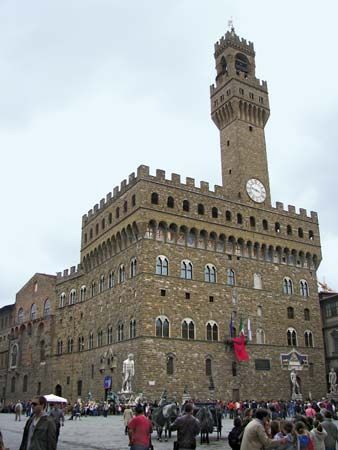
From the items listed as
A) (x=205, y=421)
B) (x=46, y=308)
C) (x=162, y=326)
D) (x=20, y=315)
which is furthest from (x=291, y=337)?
(x=20, y=315)

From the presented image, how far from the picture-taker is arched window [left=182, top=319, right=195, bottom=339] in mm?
37406

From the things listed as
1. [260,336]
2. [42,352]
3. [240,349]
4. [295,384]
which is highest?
[260,336]


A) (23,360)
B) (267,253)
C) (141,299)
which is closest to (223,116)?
(267,253)

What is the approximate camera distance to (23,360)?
52.7 m

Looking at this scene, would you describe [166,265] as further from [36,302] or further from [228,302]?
[36,302]

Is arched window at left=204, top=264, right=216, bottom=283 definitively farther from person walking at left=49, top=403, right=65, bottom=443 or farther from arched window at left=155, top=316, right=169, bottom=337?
person walking at left=49, top=403, right=65, bottom=443

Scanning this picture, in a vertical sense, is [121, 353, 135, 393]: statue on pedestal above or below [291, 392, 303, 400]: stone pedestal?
above

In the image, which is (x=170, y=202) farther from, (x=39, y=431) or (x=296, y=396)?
(x=39, y=431)

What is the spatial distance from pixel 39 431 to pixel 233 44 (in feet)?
156

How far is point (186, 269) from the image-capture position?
3925cm

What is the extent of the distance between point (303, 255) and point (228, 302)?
10.2m

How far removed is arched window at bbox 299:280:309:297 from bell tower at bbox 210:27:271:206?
7871 mm

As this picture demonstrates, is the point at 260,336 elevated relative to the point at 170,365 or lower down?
elevated

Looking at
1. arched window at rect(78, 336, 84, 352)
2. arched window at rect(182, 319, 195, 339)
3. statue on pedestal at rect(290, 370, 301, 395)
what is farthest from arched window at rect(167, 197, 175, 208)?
statue on pedestal at rect(290, 370, 301, 395)
